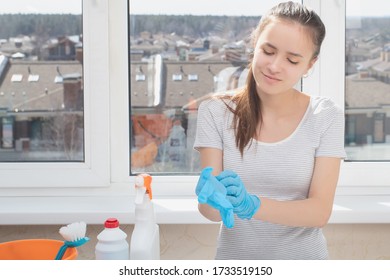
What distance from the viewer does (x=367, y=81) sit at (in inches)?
93.6

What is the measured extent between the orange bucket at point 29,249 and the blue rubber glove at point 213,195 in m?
0.40

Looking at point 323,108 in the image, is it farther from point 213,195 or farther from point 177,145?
point 177,145

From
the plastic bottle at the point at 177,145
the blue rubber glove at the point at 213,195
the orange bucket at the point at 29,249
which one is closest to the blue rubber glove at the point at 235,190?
→ the blue rubber glove at the point at 213,195

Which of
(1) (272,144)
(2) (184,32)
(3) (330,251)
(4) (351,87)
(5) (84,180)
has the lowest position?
(3) (330,251)

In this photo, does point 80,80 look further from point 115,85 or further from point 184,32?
point 184,32

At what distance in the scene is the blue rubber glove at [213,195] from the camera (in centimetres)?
116

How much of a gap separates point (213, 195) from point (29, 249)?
0.49 meters

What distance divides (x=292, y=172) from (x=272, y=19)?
35 cm

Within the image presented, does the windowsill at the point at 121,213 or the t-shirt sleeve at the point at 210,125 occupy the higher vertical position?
the t-shirt sleeve at the point at 210,125

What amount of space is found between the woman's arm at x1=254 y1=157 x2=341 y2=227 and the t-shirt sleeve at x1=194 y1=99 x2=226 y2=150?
0.20 metres

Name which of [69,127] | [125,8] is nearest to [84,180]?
[69,127]

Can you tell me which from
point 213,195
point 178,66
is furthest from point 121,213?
point 213,195

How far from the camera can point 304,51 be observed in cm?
147

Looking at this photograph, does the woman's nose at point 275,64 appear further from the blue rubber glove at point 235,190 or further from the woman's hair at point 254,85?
the blue rubber glove at point 235,190
